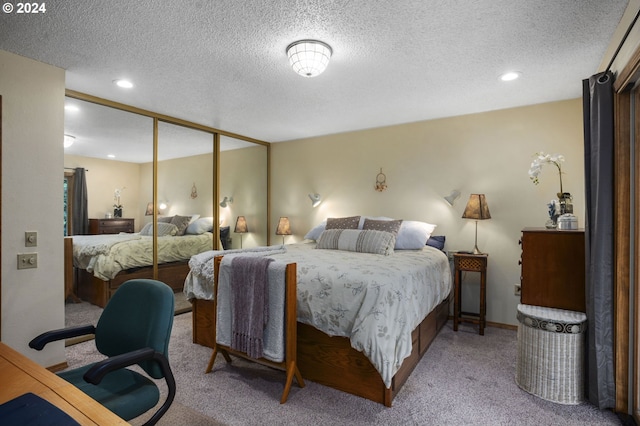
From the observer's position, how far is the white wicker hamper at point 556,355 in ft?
6.94

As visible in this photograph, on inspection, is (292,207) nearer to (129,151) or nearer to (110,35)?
(129,151)

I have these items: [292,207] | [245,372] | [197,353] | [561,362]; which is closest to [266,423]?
[245,372]

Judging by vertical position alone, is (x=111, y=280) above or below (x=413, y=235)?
below

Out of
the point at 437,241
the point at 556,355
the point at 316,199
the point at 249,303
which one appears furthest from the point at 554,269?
the point at 316,199

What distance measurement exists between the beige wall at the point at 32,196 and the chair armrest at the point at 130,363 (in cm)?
186

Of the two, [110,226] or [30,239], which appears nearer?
[30,239]

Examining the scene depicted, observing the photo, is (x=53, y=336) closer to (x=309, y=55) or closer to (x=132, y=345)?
(x=132, y=345)

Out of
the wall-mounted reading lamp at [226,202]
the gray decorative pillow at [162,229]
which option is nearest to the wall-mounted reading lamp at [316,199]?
the wall-mounted reading lamp at [226,202]

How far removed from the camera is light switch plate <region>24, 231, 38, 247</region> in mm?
2471

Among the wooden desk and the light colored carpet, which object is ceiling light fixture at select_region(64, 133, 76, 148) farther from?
the wooden desk

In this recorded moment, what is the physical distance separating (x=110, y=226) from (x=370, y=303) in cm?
297

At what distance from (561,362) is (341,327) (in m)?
1.45

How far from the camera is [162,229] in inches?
154

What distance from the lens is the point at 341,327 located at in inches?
84.1
